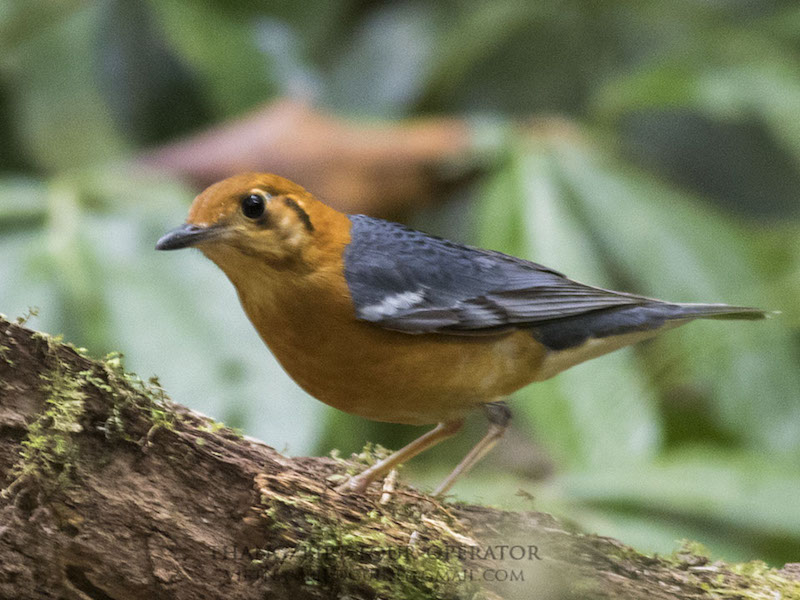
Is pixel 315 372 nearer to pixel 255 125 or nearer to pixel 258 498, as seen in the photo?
pixel 258 498

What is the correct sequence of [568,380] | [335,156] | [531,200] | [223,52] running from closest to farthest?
[568,380] < [531,200] < [335,156] < [223,52]

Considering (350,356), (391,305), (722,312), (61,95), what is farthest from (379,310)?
(61,95)

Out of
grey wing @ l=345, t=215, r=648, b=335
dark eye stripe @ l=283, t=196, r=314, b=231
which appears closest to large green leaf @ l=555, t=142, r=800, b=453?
grey wing @ l=345, t=215, r=648, b=335

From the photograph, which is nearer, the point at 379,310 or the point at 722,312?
the point at 379,310

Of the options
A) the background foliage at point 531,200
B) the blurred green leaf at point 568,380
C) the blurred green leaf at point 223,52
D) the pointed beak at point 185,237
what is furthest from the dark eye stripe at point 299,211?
the blurred green leaf at point 223,52

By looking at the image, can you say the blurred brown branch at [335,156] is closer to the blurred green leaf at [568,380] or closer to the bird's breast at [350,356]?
the blurred green leaf at [568,380]

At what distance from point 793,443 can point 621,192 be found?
1.64m

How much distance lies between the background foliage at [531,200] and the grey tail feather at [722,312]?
807 mm

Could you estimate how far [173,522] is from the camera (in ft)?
6.08

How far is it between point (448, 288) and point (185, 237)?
83 cm

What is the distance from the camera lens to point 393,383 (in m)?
2.41

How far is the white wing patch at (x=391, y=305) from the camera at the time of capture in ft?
7.98

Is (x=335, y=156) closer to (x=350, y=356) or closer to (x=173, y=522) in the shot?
(x=350, y=356)

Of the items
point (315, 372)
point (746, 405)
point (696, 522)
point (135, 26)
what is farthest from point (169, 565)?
point (135, 26)
